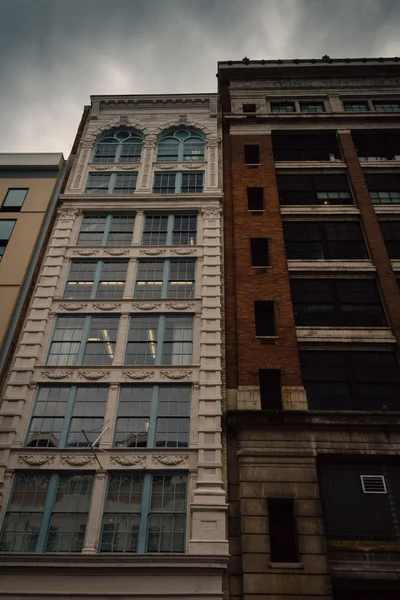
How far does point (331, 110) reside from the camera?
114 ft

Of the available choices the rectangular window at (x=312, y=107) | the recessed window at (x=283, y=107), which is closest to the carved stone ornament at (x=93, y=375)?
the recessed window at (x=283, y=107)

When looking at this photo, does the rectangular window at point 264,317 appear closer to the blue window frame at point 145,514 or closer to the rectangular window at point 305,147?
the blue window frame at point 145,514

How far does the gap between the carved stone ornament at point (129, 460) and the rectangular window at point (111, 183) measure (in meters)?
17.3

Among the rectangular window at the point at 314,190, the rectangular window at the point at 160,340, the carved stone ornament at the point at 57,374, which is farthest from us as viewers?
the rectangular window at the point at 314,190

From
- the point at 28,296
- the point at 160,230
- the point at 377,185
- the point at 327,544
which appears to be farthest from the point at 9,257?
the point at 377,185

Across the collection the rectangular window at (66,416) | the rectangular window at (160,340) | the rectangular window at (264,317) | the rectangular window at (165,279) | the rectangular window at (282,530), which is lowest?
the rectangular window at (282,530)

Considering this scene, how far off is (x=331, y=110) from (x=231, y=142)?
334 inches

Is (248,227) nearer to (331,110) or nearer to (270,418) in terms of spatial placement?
(270,418)

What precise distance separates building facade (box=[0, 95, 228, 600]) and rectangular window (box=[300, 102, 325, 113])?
33.0ft

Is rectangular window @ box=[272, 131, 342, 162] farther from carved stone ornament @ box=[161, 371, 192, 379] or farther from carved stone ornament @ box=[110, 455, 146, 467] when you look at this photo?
carved stone ornament @ box=[110, 455, 146, 467]

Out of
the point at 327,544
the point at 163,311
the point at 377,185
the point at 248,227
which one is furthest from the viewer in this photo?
the point at 377,185

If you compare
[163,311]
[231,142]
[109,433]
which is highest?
[231,142]

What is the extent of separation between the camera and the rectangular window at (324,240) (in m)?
26.2

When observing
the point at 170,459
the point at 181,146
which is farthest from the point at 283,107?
the point at 170,459
